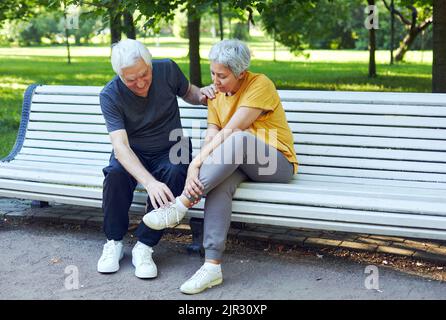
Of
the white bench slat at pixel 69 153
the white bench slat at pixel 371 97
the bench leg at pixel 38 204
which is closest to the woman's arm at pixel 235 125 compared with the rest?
the white bench slat at pixel 371 97

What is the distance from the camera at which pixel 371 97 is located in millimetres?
4352

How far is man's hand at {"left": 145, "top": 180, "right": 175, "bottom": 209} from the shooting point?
146 inches

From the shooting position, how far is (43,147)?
5152mm

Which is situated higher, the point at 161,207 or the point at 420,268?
the point at 161,207

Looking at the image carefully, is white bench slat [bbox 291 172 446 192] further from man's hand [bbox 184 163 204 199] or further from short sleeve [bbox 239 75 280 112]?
man's hand [bbox 184 163 204 199]

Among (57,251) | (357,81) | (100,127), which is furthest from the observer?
(357,81)

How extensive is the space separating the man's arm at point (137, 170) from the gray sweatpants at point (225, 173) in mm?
235

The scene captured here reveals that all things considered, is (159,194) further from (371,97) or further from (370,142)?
(371,97)

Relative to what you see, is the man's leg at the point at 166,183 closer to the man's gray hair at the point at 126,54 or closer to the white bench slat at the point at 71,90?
the man's gray hair at the point at 126,54

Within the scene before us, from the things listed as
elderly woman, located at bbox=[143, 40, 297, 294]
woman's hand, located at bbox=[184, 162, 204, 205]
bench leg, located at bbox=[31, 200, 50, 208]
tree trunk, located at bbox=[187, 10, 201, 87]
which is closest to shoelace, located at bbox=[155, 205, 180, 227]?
elderly woman, located at bbox=[143, 40, 297, 294]

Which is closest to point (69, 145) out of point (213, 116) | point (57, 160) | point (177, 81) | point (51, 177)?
point (57, 160)
